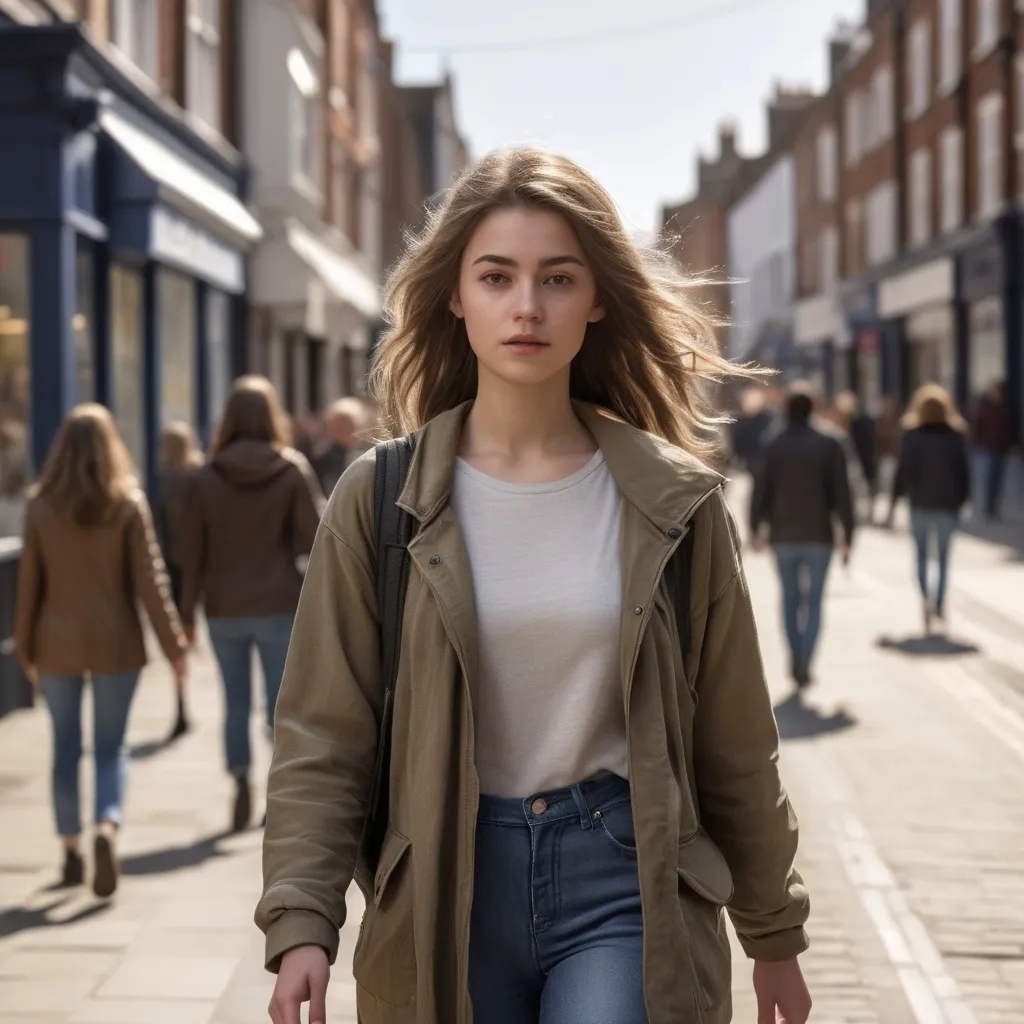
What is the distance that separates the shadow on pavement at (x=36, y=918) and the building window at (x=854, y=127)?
135 ft

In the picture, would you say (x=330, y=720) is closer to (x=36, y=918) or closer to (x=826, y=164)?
(x=36, y=918)

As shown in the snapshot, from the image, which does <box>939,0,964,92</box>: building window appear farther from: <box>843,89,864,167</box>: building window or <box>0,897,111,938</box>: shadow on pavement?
<box>0,897,111,938</box>: shadow on pavement

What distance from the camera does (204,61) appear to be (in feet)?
63.5

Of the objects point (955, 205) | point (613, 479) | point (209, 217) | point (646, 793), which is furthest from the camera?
point (955, 205)

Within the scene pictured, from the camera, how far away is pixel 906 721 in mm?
9641

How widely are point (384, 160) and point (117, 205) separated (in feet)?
98.2

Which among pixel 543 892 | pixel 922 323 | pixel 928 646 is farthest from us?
pixel 922 323

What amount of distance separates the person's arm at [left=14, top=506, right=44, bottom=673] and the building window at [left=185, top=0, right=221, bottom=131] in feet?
39.6

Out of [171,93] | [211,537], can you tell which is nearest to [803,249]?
[171,93]

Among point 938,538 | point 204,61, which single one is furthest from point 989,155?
point 938,538

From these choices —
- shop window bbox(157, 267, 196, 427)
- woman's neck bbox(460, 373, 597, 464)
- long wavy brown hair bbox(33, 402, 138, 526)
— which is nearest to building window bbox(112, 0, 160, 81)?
shop window bbox(157, 267, 196, 427)

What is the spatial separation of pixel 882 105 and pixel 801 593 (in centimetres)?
3273

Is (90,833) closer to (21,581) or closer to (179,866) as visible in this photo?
(179,866)

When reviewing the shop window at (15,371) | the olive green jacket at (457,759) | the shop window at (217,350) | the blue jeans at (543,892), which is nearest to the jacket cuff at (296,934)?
the olive green jacket at (457,759)
